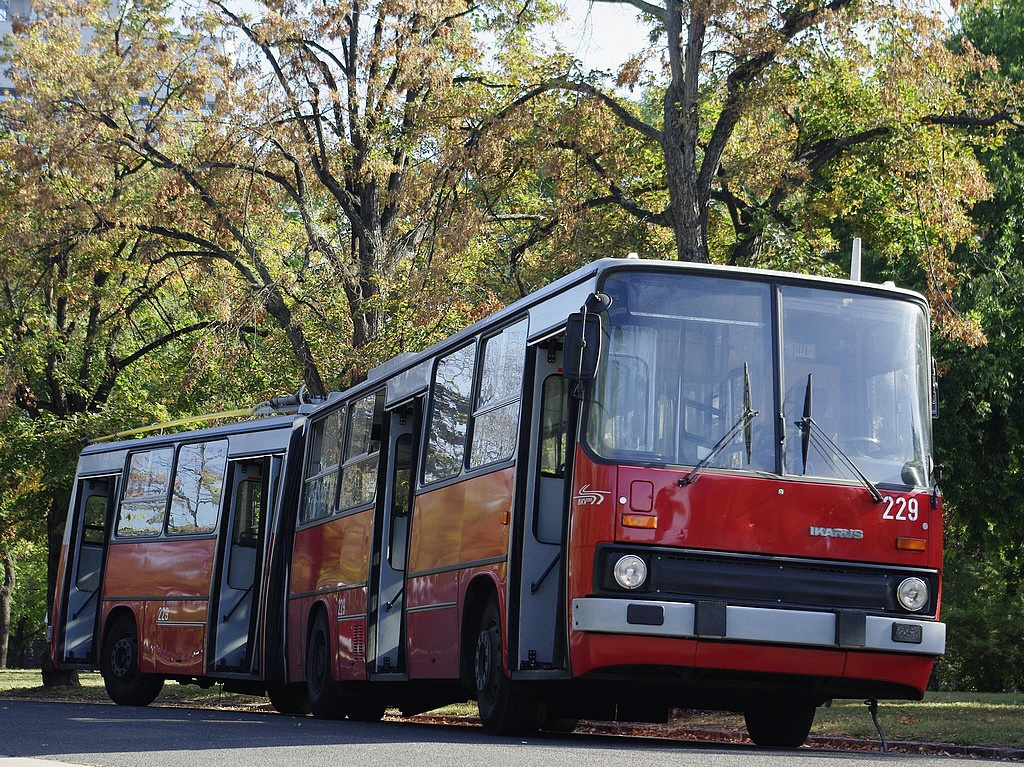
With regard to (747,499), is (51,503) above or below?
above

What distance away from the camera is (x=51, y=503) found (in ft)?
109

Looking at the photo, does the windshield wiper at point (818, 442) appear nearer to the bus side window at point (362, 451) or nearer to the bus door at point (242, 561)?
the bus side window at point (362, 451)

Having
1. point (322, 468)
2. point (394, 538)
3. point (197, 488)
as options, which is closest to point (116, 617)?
point (197, 488)

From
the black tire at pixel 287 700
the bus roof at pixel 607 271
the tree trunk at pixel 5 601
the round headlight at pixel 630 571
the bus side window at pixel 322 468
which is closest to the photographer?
the round headlight at pixel 630 571

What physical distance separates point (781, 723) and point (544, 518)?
280 cm

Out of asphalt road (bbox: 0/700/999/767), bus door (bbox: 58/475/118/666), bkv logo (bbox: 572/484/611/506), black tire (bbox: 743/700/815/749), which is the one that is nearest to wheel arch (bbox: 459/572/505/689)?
asphalt road (bbox: 0/700/999/767)

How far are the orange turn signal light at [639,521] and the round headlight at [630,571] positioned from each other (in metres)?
0.20

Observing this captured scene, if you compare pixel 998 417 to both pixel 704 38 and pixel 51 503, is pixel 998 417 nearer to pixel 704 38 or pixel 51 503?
pixel 704 38

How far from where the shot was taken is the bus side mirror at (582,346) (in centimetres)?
1074

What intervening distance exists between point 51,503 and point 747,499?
24945 mm

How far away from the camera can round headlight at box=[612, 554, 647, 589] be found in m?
10.5

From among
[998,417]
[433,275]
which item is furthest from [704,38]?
[998,417]

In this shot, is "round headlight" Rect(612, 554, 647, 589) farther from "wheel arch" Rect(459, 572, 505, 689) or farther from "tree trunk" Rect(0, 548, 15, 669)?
"tree trunk" Rect(0, 548, 15, 669)

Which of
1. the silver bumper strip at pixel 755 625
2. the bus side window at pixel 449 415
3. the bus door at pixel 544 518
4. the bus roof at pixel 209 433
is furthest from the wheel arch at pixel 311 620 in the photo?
the silver bumper strip at pixel 755 625
